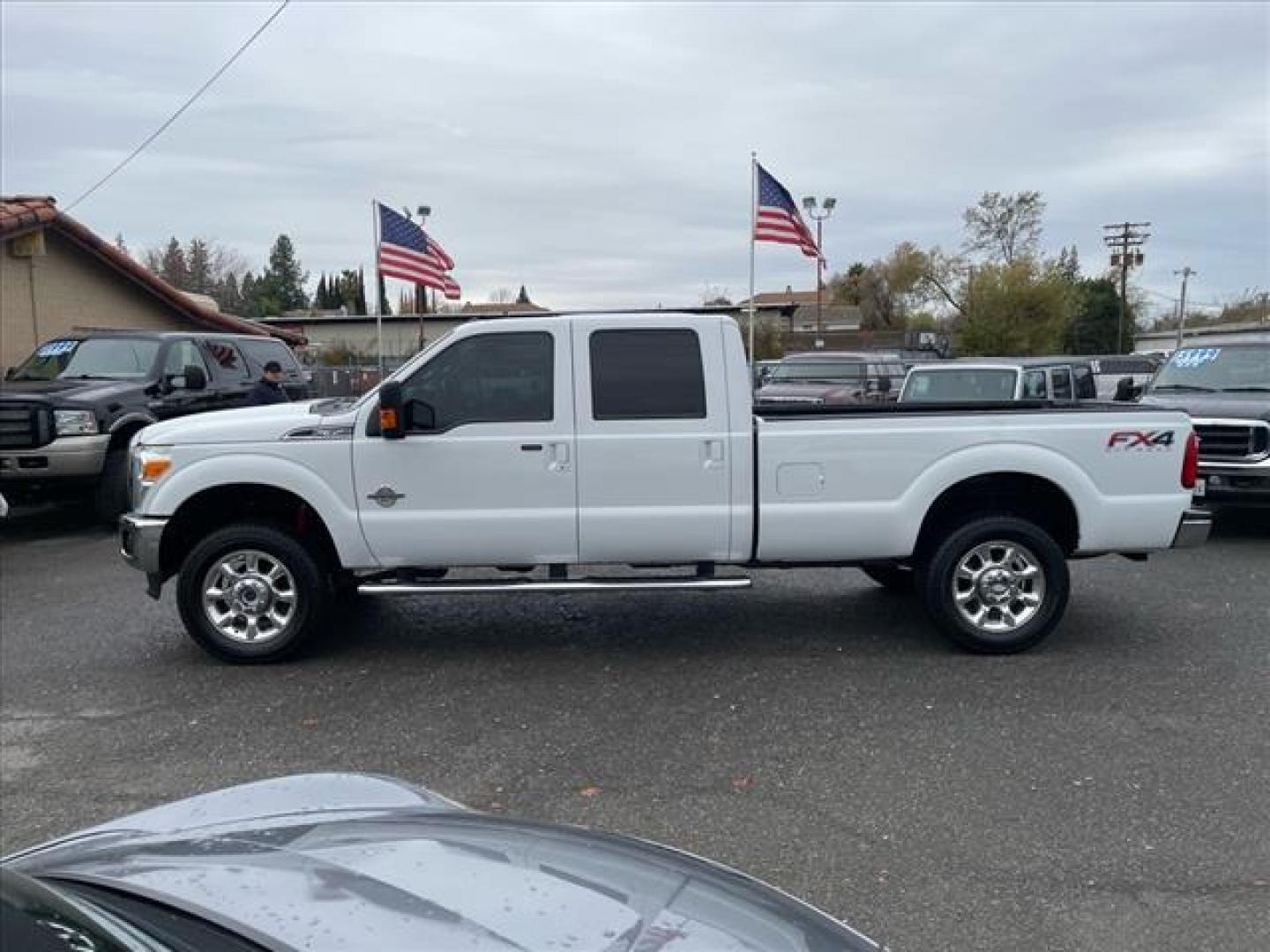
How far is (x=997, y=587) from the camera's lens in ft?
19.6

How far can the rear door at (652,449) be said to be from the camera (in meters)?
5.81

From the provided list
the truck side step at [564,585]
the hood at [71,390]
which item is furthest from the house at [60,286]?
the truck side step at [564,585]

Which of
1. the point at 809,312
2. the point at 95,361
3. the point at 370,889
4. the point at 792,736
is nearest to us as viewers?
the point at 370,889

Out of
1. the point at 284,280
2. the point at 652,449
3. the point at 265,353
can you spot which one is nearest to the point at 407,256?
the point at 265,353

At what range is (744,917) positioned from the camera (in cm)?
201

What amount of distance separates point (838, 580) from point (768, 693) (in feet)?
9.19

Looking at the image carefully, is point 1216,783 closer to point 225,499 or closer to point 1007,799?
point 1007,799

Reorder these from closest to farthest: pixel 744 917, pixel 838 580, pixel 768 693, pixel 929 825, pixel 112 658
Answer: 1. pixel 744 917
2. pixel 929 825
3. pixel 768 693
4. pixel 112 658
5. pixel 838 580

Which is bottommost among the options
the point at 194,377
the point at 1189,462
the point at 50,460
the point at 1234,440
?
the point at 50,460

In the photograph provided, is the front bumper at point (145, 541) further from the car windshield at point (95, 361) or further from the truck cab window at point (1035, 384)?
the truck cab window at point (1035, 384)

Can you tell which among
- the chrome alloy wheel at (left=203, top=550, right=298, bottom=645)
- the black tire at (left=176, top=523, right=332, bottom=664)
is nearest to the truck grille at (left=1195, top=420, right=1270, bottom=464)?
the black tire at (left=176, top=523, right=332, bottom=664)

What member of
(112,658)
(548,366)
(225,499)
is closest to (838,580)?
(548,366)

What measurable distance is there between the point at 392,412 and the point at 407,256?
10817 millimetres

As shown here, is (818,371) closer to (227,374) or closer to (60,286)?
(227,374)
